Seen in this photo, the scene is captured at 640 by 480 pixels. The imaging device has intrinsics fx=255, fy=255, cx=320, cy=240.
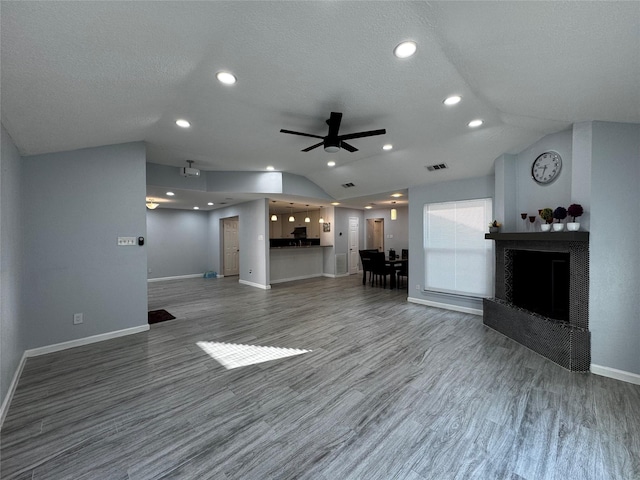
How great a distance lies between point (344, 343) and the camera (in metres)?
3.39

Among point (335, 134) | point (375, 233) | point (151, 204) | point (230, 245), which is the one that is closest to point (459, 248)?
point (335, 134)

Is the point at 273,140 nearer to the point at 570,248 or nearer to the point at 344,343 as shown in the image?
the point at 344,343

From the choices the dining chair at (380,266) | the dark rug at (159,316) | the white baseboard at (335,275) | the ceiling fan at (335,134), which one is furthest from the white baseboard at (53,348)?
the white baseboard at (335,275)

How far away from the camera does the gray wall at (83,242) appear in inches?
122

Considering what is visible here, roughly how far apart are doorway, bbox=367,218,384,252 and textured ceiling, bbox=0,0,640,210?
22.5 ft

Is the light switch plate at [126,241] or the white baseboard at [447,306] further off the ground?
the light switch plate at [126,241]

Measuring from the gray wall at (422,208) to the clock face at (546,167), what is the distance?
36.7 inches

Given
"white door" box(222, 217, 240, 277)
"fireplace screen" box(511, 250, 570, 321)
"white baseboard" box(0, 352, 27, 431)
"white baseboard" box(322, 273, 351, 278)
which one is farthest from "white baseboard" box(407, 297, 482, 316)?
"white door" box(222, 217, 240, 277)

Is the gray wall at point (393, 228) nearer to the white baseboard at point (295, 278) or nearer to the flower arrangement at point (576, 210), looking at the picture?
the white baseboard at point (295, 278)

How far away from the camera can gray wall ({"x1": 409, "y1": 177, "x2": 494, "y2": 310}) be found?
4659 mm

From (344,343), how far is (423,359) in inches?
38.5

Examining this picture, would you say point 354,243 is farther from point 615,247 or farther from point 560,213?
point 615,247

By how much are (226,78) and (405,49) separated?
156 centimetres

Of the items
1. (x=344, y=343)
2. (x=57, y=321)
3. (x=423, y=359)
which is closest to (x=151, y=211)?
(x=57, y=321)
